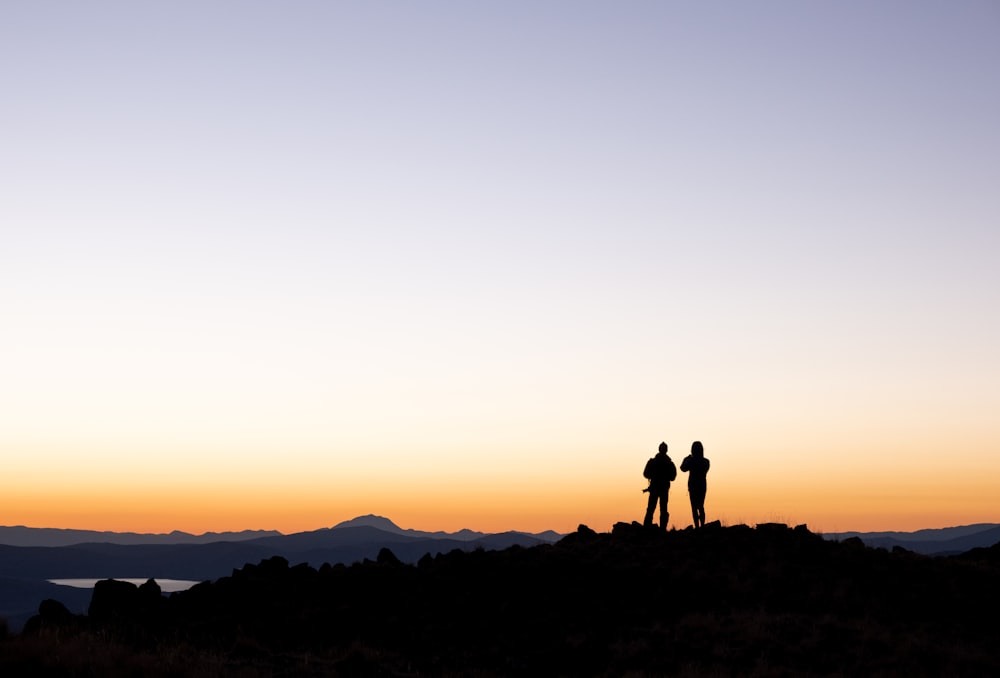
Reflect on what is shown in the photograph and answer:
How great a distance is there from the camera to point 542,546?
31141 millimetres

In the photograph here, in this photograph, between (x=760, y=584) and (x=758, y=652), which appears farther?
(x=760, y=584)

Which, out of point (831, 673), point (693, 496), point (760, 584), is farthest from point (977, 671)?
point (693, 496)

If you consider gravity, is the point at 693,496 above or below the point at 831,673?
above

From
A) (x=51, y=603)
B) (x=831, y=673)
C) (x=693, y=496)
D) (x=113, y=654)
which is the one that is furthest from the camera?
(x=693, y=496)

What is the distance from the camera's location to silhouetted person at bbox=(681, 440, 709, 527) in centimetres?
2962

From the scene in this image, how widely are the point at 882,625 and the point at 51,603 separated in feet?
66.8

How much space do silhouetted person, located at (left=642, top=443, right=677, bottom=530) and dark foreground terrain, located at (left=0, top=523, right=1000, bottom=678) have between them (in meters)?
0.92

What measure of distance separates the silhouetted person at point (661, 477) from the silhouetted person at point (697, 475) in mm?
462

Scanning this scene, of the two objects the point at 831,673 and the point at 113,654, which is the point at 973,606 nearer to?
the point at 831,673

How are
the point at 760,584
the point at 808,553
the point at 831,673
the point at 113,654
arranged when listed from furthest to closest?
the point at 808,553
the point at 760,584
the point at 831,673
the point at 113,654

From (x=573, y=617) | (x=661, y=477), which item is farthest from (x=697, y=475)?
(x=573, y=617)

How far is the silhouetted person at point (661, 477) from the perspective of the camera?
98.5 ft

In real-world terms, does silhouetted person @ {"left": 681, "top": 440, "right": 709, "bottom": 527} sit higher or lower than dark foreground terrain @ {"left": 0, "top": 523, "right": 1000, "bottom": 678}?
higher

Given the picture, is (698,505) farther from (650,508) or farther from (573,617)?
(573,617)
